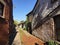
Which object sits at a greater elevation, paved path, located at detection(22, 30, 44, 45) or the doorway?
the doorway

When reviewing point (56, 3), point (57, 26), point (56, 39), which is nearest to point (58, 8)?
point (56, 3)

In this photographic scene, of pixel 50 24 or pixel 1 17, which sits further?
pixel 50 24

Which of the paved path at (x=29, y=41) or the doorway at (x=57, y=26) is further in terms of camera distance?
the doorway at (x=57, y=26)

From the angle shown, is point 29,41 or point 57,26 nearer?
point 29,41

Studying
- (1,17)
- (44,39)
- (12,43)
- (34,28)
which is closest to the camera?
(1,17)

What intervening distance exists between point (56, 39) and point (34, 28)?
15.1 ft

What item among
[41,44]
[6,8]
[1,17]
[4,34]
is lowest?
[41,44]

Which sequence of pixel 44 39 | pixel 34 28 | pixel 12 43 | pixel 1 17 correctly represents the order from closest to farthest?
pixel 1 17
pixel 12 43
pixel 44 39
pixel 34 28

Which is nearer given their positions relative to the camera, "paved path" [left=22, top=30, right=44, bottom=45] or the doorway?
"paved path" [left=22, top=30, right=44, bottom=45]

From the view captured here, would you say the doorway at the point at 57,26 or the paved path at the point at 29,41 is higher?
the doorway at the point at 57,26

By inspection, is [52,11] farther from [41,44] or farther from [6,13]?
[6,13]

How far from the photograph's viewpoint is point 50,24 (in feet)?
56.1

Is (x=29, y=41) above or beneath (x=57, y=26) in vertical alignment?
beneath

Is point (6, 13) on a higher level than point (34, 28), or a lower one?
higher
